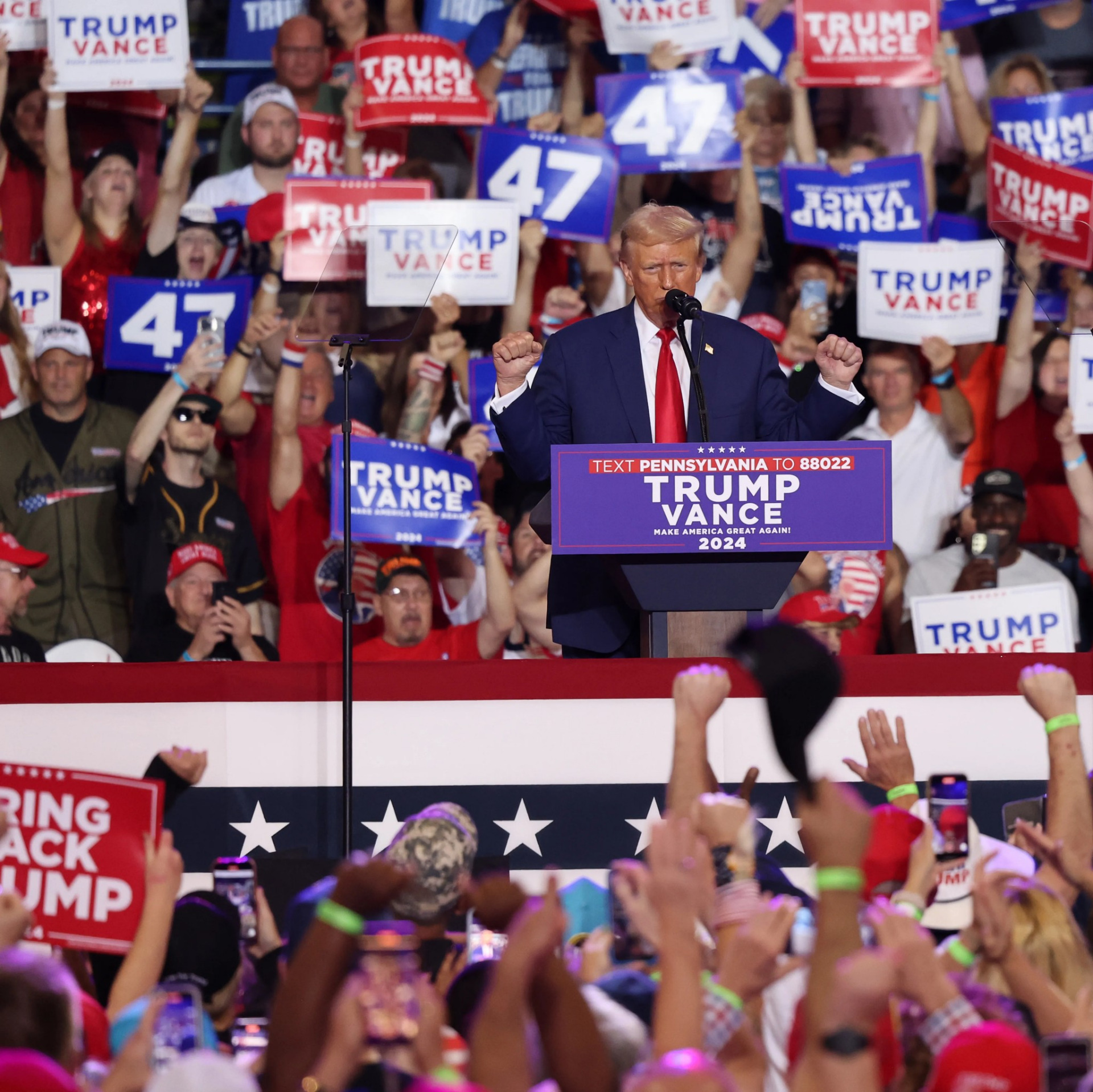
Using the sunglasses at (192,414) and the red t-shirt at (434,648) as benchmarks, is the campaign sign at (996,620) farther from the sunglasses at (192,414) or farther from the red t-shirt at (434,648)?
the sunglasses at (192,414)

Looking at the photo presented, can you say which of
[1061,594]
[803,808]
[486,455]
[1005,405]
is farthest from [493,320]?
[803,808]

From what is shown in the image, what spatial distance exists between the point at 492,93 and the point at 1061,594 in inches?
135

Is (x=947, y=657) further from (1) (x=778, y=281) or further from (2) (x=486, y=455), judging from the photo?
(1) (x=778, y=281)

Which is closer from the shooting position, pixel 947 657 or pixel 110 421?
pixel 947 657

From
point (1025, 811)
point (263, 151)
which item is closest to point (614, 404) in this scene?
point (1025, 811)

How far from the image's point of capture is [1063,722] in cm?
283

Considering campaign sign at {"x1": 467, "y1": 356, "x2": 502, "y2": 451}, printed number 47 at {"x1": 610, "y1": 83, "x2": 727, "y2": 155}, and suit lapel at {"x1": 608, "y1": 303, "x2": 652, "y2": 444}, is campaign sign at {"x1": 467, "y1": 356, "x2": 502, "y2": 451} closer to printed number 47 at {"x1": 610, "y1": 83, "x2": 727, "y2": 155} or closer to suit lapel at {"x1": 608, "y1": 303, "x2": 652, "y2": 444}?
printed number 47 at {"x1": 610, "y1": 83, "x2": 727, "y2": 155}

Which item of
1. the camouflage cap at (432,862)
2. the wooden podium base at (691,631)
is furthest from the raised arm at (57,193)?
the camouflage cap at (432,862)

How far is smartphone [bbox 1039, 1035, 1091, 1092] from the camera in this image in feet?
6.40

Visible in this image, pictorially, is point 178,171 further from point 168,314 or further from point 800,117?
point 800,117

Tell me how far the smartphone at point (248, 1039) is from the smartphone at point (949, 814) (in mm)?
1144

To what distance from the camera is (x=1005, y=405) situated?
6086 mm

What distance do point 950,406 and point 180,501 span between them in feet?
8.62

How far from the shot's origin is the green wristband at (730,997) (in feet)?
6.46
